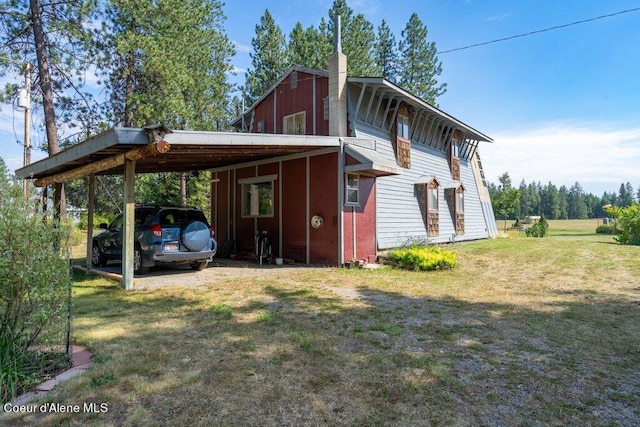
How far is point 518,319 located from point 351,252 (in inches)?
204

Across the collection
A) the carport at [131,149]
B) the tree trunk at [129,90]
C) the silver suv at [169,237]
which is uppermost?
the tree trunk at [129,90]

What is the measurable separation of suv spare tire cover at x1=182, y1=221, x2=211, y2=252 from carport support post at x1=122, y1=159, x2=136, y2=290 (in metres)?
1.25

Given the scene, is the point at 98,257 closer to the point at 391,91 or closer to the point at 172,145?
the point at 172,145

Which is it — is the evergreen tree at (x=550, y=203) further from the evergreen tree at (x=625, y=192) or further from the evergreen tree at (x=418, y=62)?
the evergreen tree at (x=418, y=62)

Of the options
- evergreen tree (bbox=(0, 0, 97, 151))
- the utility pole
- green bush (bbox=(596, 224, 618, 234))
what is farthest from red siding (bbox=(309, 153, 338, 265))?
green bush (bbox=(596, 224, 618, 234))

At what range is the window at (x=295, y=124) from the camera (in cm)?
1294

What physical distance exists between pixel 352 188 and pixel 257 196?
362cm

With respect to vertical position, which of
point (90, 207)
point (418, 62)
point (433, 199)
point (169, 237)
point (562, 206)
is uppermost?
point (418, 62)

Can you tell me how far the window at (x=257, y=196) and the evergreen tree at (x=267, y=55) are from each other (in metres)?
14.8

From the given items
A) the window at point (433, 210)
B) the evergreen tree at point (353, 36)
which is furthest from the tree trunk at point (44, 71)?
the evergreen tree at point (353, 36)

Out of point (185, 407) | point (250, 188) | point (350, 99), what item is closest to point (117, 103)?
point (250, 188)

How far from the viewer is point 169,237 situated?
775 centimetres

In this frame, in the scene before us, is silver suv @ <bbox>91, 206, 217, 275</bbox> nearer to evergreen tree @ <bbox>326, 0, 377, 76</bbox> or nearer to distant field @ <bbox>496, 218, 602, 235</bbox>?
evergreen tree @ <bbox>326, 0, 377, 76</bbox>

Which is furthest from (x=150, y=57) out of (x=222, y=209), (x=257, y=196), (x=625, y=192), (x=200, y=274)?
(x=625, y=192)
